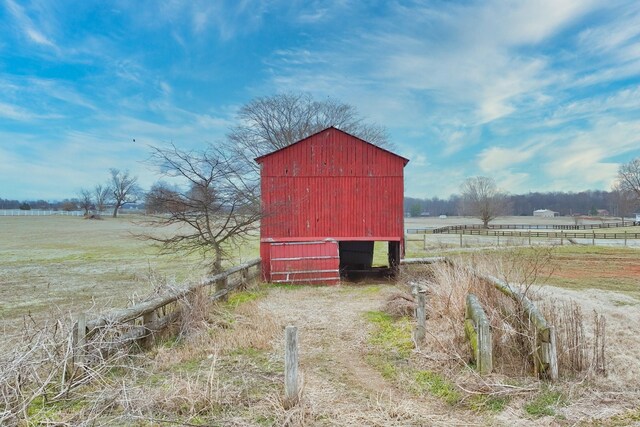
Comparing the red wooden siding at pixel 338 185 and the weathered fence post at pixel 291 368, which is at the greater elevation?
the red wooden siding at pixel 338 185

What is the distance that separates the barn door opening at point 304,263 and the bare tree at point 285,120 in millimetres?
21599

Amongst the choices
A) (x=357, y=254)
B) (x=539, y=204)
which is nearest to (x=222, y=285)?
(x=357, y=254)

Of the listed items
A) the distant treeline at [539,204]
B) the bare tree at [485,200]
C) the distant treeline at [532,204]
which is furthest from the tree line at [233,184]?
the distant treeline at [539,204]

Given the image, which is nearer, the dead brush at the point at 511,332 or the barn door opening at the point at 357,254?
the dead brush at the point at 511,332

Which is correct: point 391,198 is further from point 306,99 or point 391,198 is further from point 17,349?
point 306,99

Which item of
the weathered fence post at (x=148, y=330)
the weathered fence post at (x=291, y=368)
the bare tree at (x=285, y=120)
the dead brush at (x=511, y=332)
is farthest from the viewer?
the bare tree at (x=285, y=120)

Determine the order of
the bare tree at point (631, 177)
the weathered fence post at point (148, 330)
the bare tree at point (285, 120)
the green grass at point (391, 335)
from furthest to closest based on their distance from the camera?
the bare tree at point (631, 177) → the bare tree at point (285, 120) → the weathered fence post at point (148, 330) → the green grass at point (391, 335)

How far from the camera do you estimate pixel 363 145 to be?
14617mm

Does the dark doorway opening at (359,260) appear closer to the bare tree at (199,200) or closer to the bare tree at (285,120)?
the bare tree at (199,200)

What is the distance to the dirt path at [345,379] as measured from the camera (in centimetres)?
384

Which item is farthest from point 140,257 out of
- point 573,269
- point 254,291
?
point 573,269

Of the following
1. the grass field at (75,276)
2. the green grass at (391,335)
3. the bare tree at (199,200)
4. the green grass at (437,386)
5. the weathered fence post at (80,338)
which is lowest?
the grass field at (75,276)

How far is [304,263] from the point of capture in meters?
13.6

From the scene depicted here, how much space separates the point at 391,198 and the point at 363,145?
6.99ft
